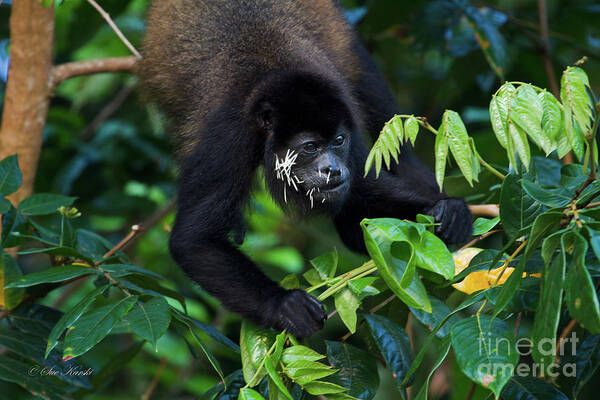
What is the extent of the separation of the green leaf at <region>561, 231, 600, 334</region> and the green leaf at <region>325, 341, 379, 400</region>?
0.69 meters

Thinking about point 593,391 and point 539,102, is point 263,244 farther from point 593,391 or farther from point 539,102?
point 539,102

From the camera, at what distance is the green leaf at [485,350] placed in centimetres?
121

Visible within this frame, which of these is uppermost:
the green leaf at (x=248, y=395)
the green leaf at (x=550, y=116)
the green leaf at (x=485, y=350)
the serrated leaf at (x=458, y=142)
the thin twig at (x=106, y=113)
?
the green leaf at (x=550, y=116)

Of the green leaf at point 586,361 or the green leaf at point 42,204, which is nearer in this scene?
the green leaf at point 586,361

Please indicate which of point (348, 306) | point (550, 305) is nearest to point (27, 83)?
point (348, 306)

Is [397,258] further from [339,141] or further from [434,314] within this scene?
[339,141]

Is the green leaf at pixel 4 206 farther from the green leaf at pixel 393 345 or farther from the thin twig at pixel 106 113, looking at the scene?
the thin twig at pixel 106 113

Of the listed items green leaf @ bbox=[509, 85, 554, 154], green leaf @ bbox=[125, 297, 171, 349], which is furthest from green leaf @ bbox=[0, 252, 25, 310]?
green leaf @ bbox=[509, 85, 554, 154]

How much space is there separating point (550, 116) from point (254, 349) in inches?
34.5

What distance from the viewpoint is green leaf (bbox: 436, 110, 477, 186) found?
A: 1364 mm

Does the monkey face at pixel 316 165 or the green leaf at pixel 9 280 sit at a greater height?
the monkey face at pixel 316 165

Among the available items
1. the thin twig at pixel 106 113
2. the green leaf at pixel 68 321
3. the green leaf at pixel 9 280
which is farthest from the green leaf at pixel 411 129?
the thin twig at pixel 106 113

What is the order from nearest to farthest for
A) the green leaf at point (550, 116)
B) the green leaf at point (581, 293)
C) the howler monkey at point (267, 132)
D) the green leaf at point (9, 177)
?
the green leaf at point (581, 293), the green leaf at point (550, 116), the green leaf at point (9, 177), the howler monkey at point (267, 132)

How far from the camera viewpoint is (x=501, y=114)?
4.31 feet
